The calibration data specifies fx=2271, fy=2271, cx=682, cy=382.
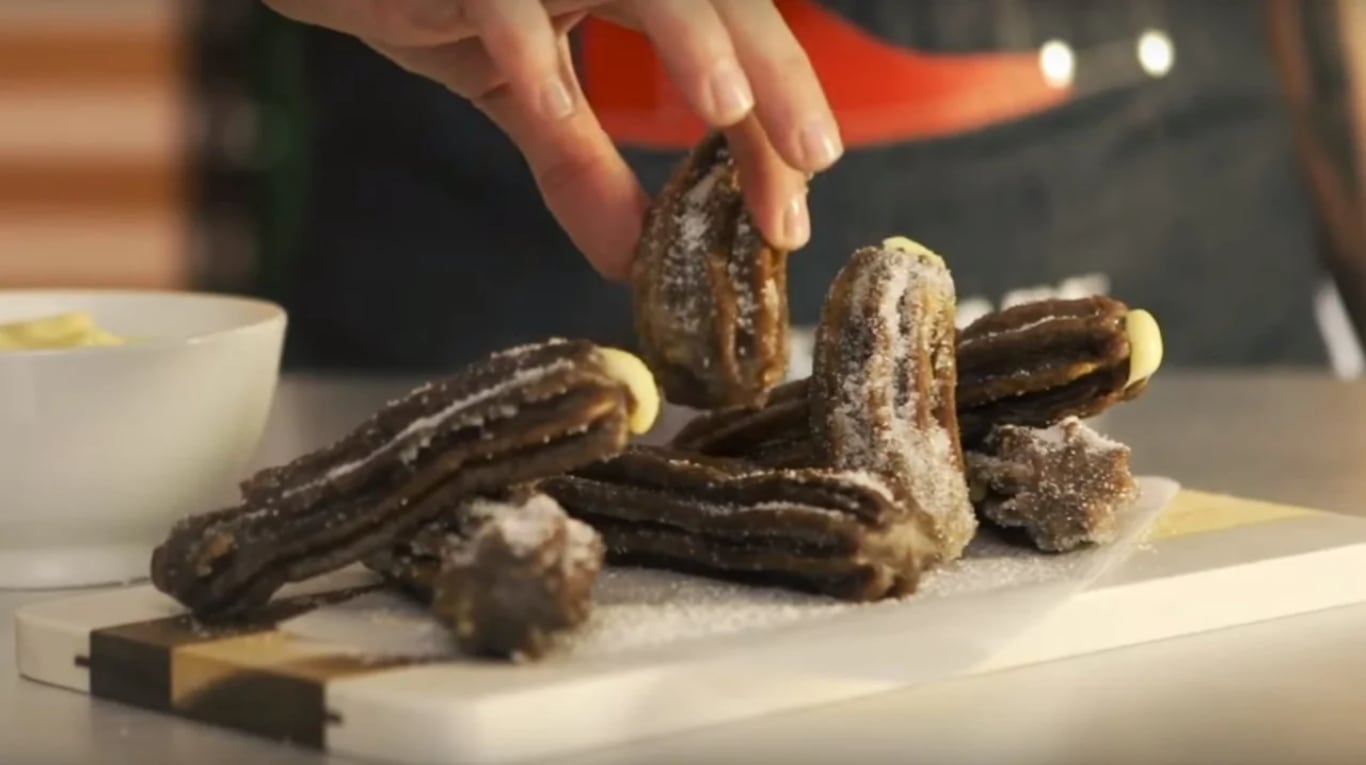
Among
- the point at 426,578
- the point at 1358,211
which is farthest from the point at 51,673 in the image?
the point at 1358,211

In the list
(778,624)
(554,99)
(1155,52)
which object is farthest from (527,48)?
(1155,52)

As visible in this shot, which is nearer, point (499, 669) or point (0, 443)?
point (499, 669)

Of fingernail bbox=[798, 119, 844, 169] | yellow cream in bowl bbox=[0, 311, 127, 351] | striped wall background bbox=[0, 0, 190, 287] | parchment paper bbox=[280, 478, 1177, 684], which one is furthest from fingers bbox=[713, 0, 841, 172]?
striped wall background bbox=[0, 0, 190, 287]

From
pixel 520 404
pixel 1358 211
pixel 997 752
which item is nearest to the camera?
pixel 997 752

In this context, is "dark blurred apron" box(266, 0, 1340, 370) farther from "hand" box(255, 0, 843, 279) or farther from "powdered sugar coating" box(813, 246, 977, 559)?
"powdered sugar coating" box(813, 246, 977, 559)

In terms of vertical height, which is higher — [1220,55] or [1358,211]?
[1220,55]

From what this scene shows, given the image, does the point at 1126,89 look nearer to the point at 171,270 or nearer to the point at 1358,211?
the point at 1358,211
